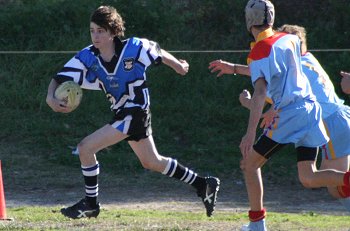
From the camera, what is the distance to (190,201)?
38.3 feet

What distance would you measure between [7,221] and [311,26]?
8.78 meters

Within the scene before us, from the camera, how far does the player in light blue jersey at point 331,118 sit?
7.80 m

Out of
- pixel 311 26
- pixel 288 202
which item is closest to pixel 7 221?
pixel 288 202

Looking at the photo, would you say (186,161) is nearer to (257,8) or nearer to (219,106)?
(219,106)

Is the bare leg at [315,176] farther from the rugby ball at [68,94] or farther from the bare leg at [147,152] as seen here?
the rugby ball at [68,94]

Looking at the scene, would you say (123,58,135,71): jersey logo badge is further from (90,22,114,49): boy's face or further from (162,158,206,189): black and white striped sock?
(162,158,206,189): black and white striped sock

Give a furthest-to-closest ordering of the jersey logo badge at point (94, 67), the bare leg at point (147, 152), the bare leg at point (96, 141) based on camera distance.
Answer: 1. the bare leg at point (147, 152)
2. the jersey logo badge at point (94, 67)
3. the bare leg at point (96, 141)

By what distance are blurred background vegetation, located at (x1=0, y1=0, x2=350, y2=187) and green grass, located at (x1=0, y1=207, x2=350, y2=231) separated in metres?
4.08

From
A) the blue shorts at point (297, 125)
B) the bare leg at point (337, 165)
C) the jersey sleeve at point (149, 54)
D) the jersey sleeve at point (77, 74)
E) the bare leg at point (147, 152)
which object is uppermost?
the jersey sleeve at point (149, 54)

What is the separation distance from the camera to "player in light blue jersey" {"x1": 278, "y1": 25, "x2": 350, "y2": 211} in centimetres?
780

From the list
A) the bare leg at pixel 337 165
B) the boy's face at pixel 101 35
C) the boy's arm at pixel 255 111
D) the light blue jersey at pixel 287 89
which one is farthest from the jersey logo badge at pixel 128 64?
the bare leg at pixel 337 165

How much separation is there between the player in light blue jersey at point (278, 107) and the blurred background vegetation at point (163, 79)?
19.5 feet

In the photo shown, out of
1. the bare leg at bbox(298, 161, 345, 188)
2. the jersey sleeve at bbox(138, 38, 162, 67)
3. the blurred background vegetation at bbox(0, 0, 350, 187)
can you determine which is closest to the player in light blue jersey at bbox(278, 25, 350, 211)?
the bare leg at bbox(298, 161, 345, 188)

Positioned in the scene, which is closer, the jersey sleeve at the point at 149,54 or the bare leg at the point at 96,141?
the bare leg at the point at 96,141
